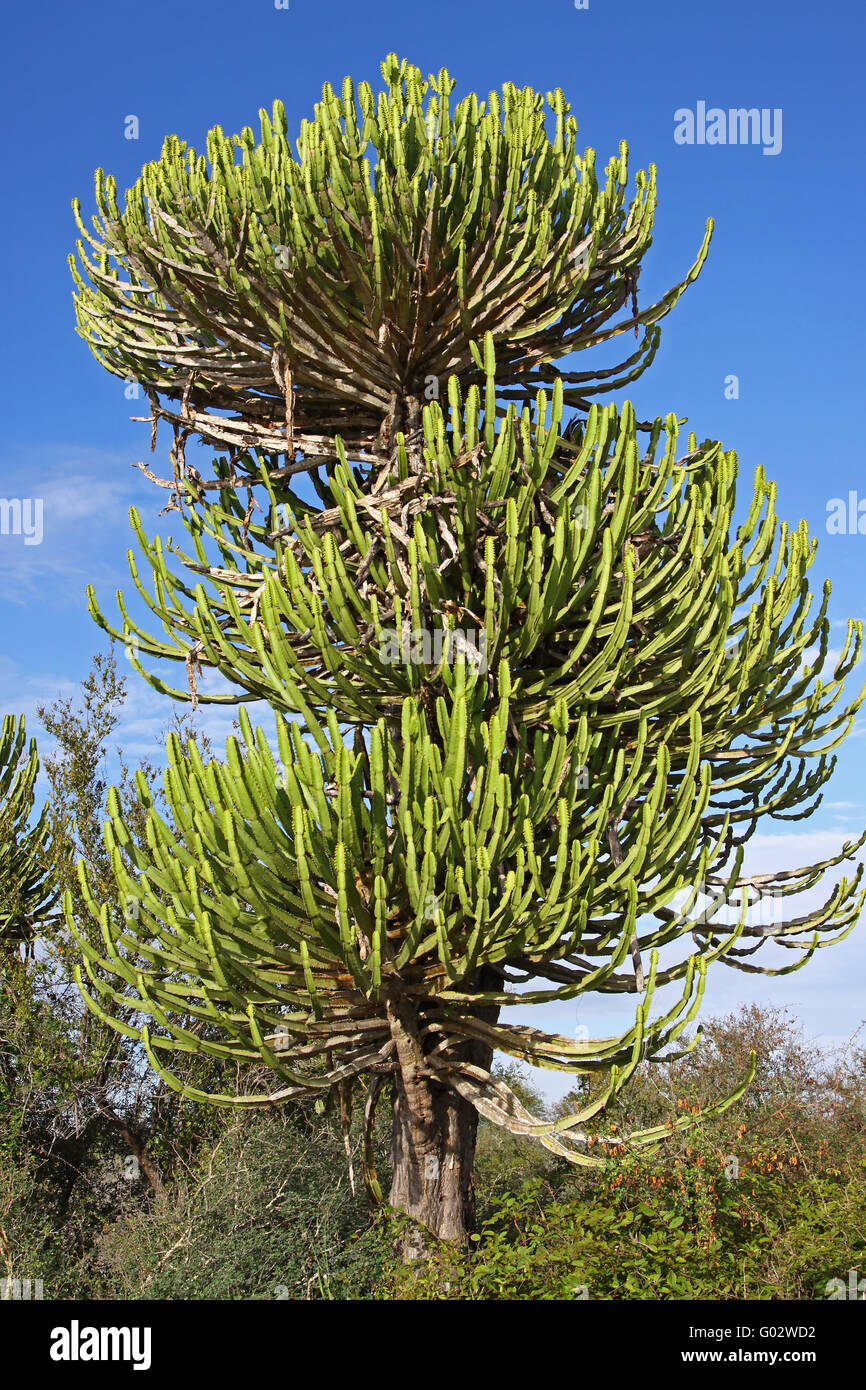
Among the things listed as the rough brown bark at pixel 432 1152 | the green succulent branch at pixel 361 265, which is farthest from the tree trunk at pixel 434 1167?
the green succulent branch at pixel 361 265

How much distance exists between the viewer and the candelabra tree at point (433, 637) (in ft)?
18.9

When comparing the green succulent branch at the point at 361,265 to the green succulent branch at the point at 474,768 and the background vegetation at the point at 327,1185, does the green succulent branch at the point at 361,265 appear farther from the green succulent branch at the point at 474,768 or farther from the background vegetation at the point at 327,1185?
the background vegetation at the point at 327,1185

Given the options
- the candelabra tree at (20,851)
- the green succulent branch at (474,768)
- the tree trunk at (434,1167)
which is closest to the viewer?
the green succulent branch at (474,768)

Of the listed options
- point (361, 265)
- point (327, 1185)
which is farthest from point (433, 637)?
point (327, 1185)

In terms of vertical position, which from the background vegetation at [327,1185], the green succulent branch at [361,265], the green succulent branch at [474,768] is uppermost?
the green succulent branch at [361,265]

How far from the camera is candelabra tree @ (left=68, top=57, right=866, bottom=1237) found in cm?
575

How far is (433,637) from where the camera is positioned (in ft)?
21.7

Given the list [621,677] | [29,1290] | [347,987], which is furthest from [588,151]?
[29,1290]

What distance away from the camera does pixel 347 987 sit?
6.50 m

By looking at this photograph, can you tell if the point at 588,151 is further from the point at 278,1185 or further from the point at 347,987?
the point at 278,1185

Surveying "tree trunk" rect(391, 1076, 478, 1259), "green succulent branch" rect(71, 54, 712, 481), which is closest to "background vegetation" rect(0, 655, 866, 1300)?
"tree trunk" rect(391, 1076, 478, 1259)

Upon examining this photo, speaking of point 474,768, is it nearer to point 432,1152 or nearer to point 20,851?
point 432,1152

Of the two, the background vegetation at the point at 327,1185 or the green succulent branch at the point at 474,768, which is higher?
the green succulent branch at the point at 474,768

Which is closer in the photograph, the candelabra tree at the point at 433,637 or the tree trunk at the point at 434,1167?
the candelabra tree at the point at 433,637
